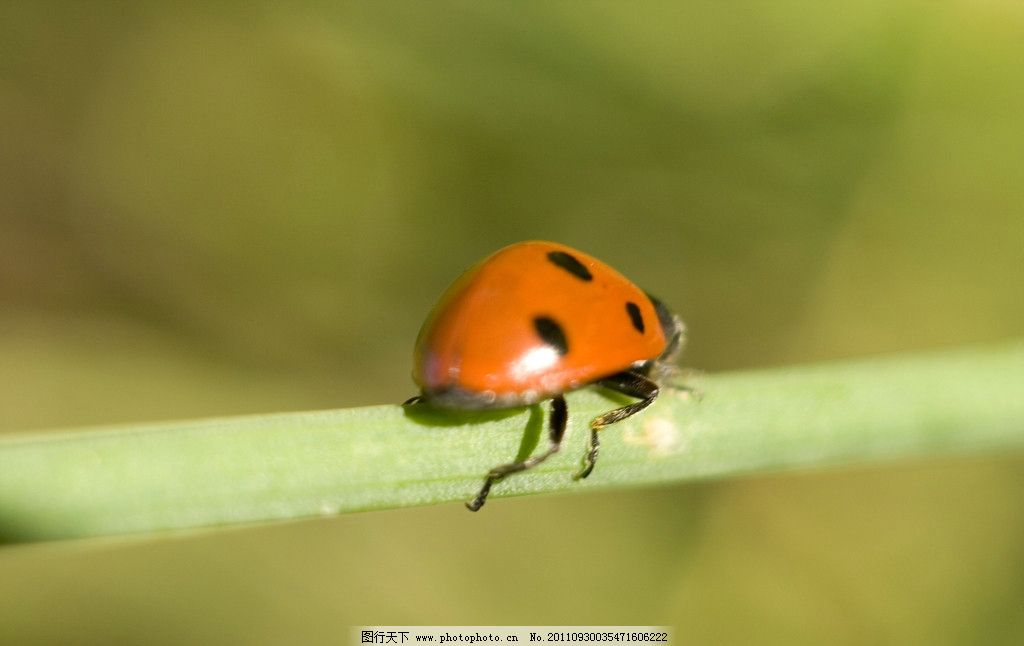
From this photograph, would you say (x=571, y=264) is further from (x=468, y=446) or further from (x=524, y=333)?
(x=468, y=446)

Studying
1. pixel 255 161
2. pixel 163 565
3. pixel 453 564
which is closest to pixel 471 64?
pixel 255 161

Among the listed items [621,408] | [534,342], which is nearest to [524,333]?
[534,342]

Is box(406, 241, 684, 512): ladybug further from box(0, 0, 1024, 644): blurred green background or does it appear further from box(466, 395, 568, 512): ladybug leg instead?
box(0, 0, 1024, 644): blurred green background

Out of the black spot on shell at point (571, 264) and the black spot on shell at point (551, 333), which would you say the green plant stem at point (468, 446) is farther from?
the black spot on shell at point (571, 264)

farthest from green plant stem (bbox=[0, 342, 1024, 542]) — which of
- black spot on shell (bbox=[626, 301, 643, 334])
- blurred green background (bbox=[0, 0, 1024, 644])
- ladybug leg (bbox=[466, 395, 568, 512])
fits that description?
blurred green background (bbox=[0, 0, 1024, 644])

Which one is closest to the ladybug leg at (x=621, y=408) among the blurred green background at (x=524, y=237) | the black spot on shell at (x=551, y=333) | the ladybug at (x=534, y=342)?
the ladybug at (x=534, y=342)

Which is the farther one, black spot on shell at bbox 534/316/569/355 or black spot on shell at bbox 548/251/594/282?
black spot on shell at bbox 548/251/594/282
